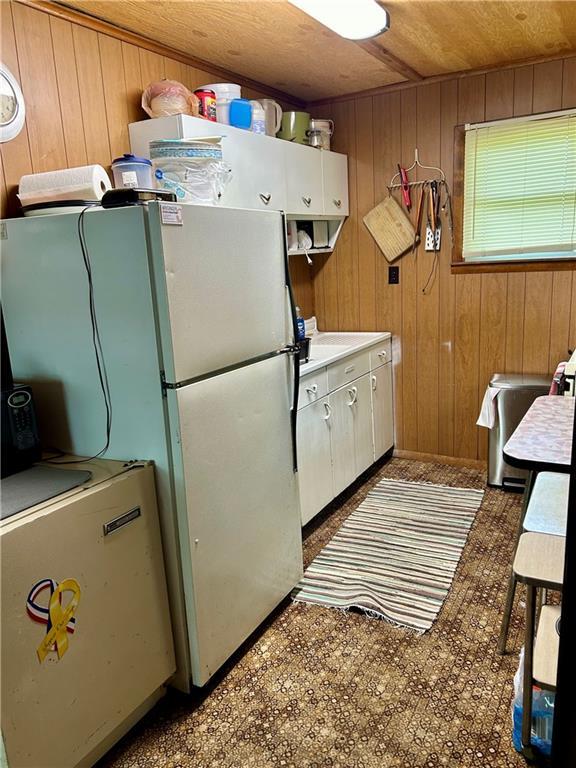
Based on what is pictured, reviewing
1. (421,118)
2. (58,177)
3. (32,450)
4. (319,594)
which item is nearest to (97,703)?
(32,450)

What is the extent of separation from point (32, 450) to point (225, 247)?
0.90 meters

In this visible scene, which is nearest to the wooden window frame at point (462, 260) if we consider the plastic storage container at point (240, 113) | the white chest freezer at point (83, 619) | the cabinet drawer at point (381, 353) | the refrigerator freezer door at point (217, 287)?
the cabinet drawer at point (381, 353)

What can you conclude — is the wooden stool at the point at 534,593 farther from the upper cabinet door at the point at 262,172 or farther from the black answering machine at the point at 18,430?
the upper cabinet door at the point at 262,172

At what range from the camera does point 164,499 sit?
1780mm

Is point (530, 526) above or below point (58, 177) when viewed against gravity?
below

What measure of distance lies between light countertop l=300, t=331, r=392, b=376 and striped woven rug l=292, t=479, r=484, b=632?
91 cm

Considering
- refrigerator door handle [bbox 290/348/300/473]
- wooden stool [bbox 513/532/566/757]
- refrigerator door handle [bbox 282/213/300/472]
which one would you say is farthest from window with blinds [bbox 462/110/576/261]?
wooden stool [bbox 513/532/566/757]

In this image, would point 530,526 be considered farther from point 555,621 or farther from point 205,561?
point 205,561

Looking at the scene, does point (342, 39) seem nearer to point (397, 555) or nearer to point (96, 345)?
point (96, 345)

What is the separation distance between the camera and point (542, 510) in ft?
6.37

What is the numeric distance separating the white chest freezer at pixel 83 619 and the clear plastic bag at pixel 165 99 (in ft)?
5.07

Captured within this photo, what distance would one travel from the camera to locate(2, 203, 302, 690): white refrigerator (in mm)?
1692

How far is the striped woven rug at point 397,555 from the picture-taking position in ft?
7.89

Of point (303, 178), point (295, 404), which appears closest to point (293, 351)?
point (295, 404)
